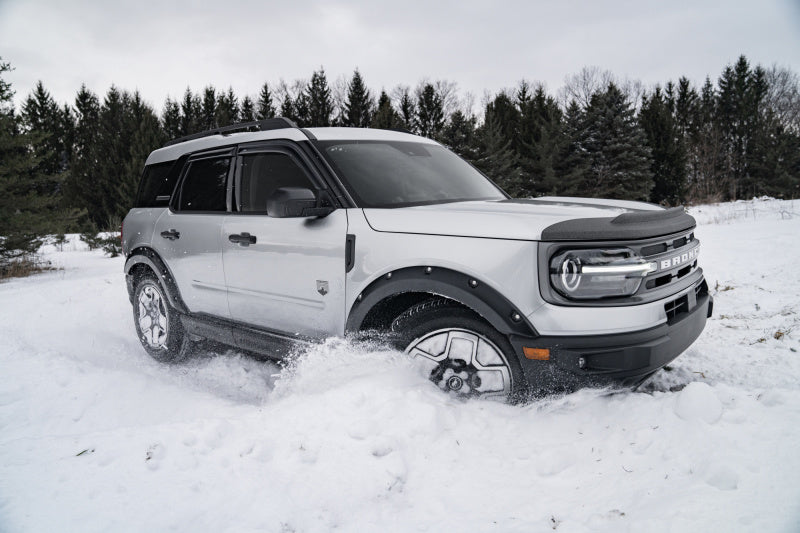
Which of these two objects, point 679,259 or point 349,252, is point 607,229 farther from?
point 349,252

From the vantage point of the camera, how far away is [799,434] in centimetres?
218

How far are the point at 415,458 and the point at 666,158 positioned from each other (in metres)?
35.3

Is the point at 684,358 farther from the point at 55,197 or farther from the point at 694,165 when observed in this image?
the point at 694,165

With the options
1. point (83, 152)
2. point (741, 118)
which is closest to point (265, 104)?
point (83, 152)

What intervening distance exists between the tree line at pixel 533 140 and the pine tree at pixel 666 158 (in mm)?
64

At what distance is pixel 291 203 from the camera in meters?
2.92

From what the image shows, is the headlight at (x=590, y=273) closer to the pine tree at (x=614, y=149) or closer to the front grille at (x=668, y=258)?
the front grille at (x=668, y=258)

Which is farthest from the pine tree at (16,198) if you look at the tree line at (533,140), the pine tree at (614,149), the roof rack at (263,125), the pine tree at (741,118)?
the pine tree at (741,118)

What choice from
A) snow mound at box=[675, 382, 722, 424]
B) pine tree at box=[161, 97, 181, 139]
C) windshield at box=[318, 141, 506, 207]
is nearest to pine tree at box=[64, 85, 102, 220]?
pine tree at box=[161, 97, 181, 139]

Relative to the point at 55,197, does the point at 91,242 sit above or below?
below

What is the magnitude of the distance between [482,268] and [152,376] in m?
3.29

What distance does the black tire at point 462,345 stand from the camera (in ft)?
8.16

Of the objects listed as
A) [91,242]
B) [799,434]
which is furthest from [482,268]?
[91,242]

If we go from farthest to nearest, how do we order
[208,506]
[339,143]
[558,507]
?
[339,143] → [208,506] → [558,507]
